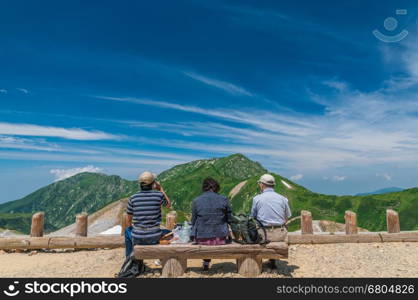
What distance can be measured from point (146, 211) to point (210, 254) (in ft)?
6.00

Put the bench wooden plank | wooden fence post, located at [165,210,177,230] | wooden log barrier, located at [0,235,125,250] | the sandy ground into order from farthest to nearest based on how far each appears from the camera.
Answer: wooden fence post, located at [165,210,177,230]
wooden log barrier, located at [0,235,125,250]
the sandy ground
the bench wooden plank

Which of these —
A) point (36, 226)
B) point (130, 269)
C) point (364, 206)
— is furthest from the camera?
point (364, 206)

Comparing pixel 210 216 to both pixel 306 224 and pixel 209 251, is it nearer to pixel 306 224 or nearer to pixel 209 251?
pixel 209 251

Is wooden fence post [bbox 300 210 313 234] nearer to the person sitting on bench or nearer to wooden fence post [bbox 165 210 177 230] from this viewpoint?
wooden fence post [bbox 165 210 177 230]

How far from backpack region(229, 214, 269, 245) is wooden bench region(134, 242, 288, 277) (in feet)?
0.49

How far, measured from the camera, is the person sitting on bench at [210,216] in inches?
300

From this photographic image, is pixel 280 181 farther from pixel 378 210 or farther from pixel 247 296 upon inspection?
pixel 247 296

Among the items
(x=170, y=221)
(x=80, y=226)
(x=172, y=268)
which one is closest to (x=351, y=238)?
(x=170, y=221)

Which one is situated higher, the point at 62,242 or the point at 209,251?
the point at 209,251

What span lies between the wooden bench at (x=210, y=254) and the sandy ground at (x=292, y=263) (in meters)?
0.34

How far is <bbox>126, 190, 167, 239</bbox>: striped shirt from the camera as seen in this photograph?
7.73 m

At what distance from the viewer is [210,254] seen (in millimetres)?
7609

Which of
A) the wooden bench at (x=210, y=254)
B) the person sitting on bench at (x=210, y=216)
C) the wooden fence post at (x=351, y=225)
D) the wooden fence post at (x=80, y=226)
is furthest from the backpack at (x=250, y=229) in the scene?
the wooden fence post at (x=80, y=226)

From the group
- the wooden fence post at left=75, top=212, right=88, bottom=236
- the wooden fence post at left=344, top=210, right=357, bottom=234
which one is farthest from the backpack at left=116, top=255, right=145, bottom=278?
the wooden fence post at left=344, top=210, right=357, bottom=234
